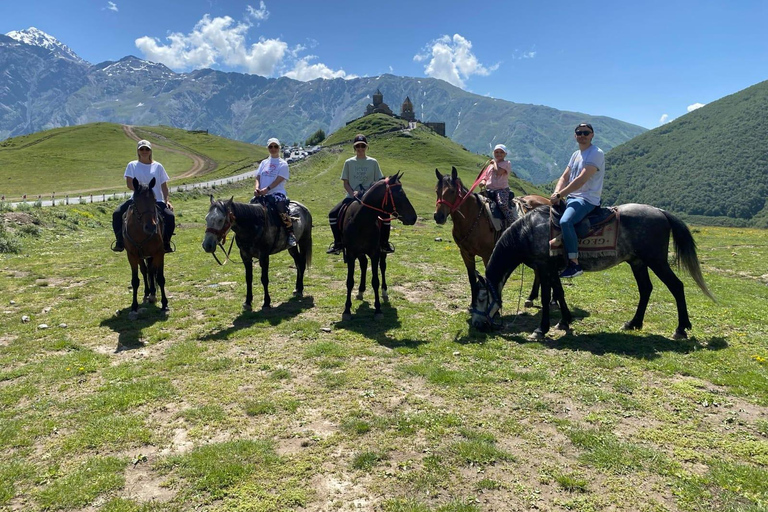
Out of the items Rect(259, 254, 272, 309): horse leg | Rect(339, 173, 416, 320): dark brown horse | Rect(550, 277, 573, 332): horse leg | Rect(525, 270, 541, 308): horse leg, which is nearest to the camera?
Rect(550, 277, 573, 332): horse leg

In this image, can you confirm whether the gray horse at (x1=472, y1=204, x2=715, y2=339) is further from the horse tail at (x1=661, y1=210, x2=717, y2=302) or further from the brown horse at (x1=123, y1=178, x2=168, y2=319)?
the brown horse at (x1=123, y1=178, x2=168, y2=319)

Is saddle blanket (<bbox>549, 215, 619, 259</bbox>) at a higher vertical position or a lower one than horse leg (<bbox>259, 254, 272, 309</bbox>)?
higher

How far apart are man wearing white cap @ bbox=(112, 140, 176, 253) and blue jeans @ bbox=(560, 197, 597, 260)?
10.1m

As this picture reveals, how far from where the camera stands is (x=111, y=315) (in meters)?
10.5

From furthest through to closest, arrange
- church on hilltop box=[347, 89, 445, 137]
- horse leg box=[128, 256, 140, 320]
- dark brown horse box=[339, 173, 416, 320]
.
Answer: church on hilltop box=[347, 89, 445, 137], horse leg box=[128, 256, 140, 320], dark brown horse box=[339, 173, 416, 320]

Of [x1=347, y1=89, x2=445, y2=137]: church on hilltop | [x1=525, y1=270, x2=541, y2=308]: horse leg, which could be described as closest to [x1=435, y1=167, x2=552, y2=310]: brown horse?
[x1=525, y1=270, x2=541, y2=308]: horse leg

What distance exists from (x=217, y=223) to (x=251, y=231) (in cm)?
120

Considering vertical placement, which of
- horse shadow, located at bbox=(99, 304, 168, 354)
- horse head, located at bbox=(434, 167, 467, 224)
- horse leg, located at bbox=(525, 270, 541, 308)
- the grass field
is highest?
horse head, located at bbox=(434, 167, 467, 224)

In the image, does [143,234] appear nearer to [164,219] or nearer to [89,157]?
[164,219]

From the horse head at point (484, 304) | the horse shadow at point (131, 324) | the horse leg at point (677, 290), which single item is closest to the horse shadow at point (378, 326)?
the horse head at point (484, 304)

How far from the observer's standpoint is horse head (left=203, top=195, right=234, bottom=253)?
30.8 ft

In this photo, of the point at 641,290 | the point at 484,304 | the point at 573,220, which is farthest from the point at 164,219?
the point at 641,290

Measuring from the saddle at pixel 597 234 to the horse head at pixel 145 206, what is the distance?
32.9ft

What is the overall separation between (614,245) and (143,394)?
9678 millimetres
